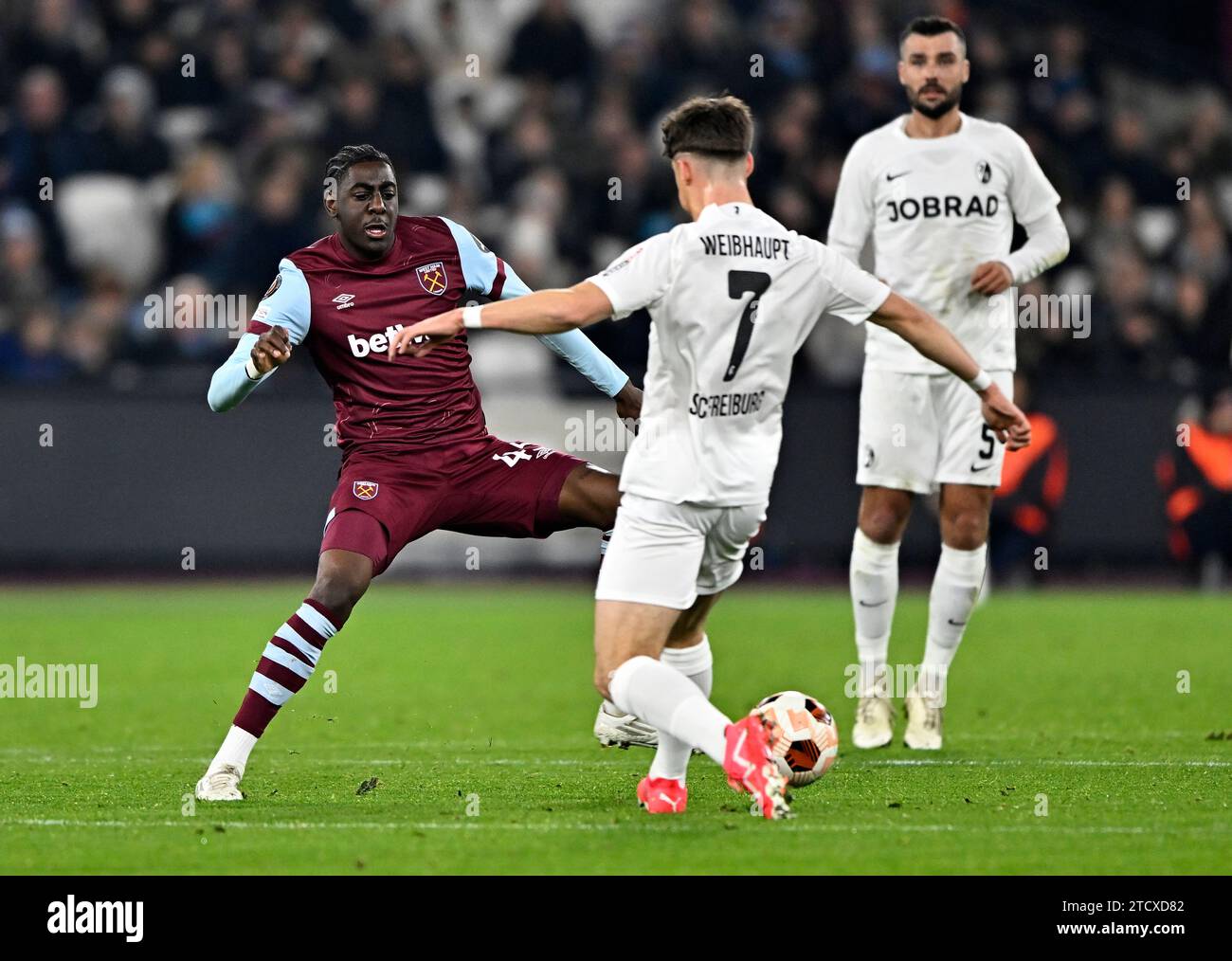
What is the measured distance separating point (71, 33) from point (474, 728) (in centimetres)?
1110

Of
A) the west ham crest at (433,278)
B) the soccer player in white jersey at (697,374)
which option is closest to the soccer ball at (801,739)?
the soccer player in white jersey at (697,374)

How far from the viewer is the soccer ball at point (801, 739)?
6.23 m

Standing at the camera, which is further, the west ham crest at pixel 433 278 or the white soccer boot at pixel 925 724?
the white soccer boot at pixel 925 724

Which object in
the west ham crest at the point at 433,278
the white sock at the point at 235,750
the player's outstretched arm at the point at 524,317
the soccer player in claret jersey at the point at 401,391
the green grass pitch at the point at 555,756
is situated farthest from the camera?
the west ham crest at the point at 433,278

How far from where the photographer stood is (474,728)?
28.1ft

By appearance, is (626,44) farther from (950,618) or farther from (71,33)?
(950,618)

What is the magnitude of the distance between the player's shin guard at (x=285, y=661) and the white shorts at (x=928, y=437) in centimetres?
Result: 242

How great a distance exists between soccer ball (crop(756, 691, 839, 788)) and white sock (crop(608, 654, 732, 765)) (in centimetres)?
53

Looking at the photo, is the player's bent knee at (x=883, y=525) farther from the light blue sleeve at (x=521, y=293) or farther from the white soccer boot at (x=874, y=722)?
the light blue sleeve at (x=521, y=293)

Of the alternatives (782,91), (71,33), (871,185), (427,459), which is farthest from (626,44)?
(427,459)

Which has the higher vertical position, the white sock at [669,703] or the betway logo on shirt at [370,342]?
the betway logo on shirt at [370,342]
